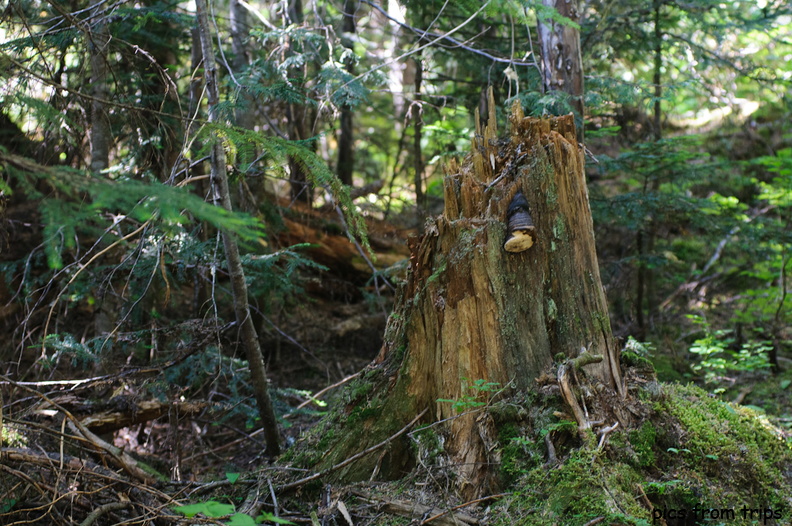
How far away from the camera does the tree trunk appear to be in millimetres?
3805

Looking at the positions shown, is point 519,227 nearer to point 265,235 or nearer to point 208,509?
point 265,235

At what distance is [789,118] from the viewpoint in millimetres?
11094

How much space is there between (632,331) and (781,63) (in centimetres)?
904

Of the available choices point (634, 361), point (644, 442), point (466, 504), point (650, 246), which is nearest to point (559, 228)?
point (634, 361)

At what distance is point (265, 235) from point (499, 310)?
2.14m

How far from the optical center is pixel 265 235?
2.23 m

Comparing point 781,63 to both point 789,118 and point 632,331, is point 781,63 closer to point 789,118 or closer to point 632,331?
point 789,118

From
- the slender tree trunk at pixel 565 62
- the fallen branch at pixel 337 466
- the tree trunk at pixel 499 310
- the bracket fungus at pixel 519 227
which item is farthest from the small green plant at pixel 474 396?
the slender tree trunk at pixel 565 62

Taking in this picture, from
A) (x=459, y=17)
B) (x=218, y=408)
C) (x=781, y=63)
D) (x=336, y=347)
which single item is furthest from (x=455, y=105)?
(x=781, y=63)

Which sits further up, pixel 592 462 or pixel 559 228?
pixel 559 228

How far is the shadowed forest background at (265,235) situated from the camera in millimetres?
3609

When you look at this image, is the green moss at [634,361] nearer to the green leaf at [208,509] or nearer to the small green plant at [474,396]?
the small green plant at [474,396]

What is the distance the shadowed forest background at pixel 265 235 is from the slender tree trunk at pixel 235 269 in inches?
0.7

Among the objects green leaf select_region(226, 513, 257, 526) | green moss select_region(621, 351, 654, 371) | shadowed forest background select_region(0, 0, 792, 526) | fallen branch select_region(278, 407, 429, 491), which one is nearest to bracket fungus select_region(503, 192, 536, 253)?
shadowed forest background select_region(0, 0, 792, 526)
